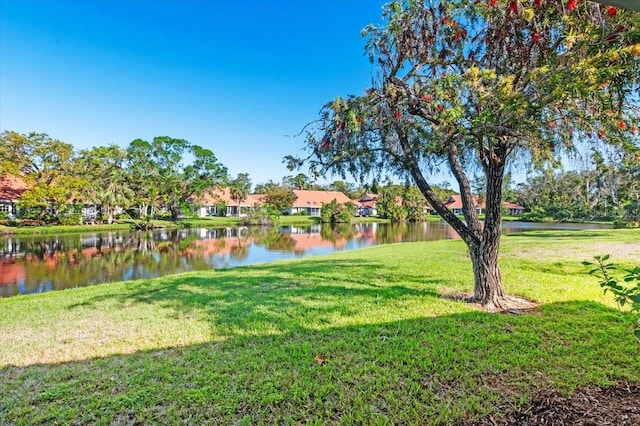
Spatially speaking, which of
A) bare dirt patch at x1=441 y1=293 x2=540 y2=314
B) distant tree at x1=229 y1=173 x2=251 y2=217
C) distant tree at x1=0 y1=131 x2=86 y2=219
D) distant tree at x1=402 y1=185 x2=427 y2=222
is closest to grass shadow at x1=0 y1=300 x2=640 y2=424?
bare dirt patch at x1=441 y1=293 x2=540 y2=314

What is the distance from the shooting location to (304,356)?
3717mm

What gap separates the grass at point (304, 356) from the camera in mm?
2791

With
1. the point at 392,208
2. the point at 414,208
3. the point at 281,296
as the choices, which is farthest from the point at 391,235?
the point at 281,296

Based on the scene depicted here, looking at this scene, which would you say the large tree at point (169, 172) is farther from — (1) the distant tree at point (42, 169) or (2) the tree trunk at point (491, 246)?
(2) the tree trunk at point (491, 246)

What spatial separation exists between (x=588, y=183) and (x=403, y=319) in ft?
12.0

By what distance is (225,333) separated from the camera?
4547 millimetres

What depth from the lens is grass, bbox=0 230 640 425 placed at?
279 centimetres

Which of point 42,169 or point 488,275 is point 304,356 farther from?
point 42,169

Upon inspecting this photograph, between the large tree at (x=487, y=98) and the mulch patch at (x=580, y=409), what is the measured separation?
2.58 m

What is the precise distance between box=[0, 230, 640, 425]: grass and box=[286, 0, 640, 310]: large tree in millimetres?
1408

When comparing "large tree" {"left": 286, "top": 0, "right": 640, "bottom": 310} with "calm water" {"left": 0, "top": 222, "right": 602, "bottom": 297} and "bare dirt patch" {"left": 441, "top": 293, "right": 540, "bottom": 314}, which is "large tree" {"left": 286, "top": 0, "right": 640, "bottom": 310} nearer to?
"bare dirt patch" {"left": 441, "top": 293, "right": 540, "bottom": 314}

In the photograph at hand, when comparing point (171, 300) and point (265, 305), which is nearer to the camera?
point (265, 305)

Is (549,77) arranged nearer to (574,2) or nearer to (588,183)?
(574,2)

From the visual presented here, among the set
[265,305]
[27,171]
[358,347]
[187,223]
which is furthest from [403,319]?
[27,171]
